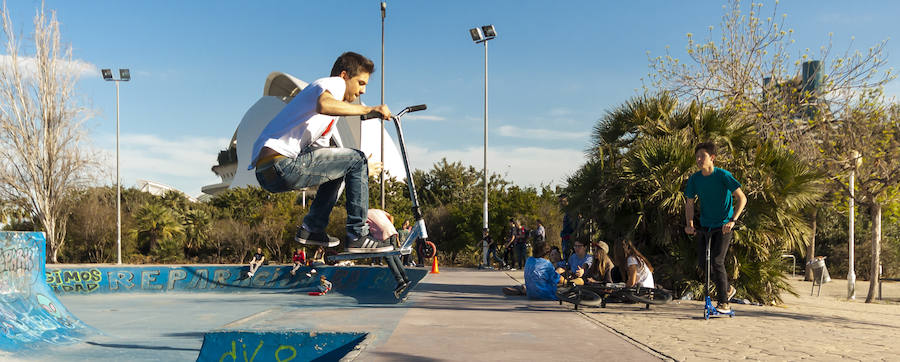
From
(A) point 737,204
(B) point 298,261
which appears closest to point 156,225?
(B) point 298,261

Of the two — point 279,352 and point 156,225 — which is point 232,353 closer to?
point 279,352

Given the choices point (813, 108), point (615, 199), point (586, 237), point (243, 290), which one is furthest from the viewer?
point (243, 290)

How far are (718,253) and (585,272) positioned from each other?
2.86 metres

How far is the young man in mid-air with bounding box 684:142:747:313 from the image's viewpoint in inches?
243

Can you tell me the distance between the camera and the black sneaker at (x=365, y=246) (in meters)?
4.46

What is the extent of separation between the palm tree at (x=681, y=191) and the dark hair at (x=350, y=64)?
6.05m

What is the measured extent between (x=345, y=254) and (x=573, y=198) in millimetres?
6588

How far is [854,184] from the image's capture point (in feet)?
52.7

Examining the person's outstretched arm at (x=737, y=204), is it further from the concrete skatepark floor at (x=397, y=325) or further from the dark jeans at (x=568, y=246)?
the dark jeans at (x=568, y=246)

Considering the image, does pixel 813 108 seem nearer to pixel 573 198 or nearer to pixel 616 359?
pixel 573 198

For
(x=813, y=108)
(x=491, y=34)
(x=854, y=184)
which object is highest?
(x=491, y=34)

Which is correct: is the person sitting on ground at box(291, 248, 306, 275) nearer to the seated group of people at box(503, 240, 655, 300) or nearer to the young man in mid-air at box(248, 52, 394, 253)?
the seated group of people at box(503, 240, 655, 300)

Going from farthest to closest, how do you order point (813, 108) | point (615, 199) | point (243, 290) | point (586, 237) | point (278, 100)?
point (278, 100), point (243, 290), point (813, 108), point (586, 237), point (615, 199)

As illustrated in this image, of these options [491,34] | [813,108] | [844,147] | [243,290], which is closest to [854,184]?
[844,147]
